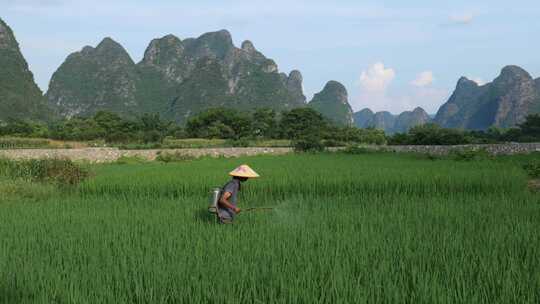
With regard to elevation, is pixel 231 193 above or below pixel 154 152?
above

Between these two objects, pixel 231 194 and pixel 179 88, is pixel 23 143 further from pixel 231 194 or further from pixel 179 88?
pixel 179 88

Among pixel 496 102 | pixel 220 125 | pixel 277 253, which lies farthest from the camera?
pixel 496 102

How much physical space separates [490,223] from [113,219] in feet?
15.7

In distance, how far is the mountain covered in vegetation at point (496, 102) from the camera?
94.8m

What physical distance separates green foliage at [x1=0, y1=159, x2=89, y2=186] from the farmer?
25.0 ft

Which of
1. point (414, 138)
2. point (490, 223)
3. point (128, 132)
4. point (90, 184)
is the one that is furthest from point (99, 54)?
point (490, 223)

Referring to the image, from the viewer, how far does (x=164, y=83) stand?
12300cm

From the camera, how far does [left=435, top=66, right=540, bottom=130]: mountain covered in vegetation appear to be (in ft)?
311

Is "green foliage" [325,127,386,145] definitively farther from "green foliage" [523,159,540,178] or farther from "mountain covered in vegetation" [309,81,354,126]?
"mountain covered in vegetation" [309,81,354,126]

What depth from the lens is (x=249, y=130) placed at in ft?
164

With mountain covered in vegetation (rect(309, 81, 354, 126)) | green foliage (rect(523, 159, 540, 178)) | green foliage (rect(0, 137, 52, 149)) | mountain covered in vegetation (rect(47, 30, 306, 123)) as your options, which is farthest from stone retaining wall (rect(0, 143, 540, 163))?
mountain covered in vegetation (rect(309, 81, 354, 126))

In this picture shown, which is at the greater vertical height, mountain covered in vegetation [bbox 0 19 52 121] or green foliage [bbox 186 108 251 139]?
mountain covered in vegetation [bbox 0 19 52 121]

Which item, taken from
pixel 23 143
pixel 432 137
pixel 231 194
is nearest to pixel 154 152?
pixel 23 143

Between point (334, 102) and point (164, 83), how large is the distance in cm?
4405
